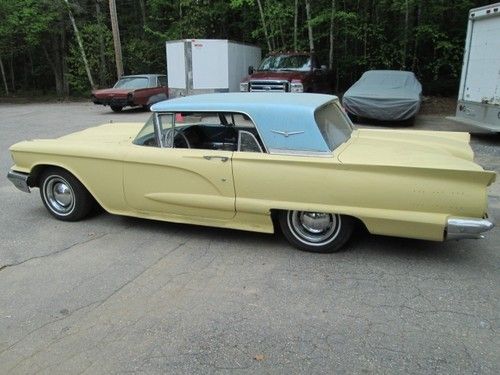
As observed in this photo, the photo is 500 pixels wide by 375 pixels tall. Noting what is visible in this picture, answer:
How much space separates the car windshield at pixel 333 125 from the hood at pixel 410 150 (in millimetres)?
94

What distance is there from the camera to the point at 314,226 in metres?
4.27

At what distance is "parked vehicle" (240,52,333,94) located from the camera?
14141mm

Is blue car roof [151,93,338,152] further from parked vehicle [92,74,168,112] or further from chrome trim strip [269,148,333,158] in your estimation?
parked vehicle [92,74,168,112]

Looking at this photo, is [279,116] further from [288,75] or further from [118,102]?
[118,102]

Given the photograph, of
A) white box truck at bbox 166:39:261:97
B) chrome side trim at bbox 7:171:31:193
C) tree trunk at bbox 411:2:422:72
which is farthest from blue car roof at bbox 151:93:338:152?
tree trunk at bbox 411:2:422:72

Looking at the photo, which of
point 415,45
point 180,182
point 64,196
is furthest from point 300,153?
point 415,45

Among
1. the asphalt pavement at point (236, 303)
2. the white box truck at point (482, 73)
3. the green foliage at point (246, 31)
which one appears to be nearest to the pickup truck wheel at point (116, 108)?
the green foliage at point (246, 31)

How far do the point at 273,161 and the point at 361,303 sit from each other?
144 cm

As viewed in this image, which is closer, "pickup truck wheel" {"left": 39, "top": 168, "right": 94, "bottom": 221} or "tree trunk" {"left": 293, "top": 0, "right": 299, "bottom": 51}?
"pickup truck wheel" {"left": 39, "top": 168, "right": 94, "bottom": 221}

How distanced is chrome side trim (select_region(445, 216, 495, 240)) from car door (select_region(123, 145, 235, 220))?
188 cm

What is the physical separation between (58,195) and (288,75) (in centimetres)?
1042

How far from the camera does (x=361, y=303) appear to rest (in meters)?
3.43

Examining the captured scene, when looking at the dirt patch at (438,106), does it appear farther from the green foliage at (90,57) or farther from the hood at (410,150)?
the green foliage at (90,57)

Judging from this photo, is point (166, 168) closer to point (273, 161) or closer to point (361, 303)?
point (273, 161)
